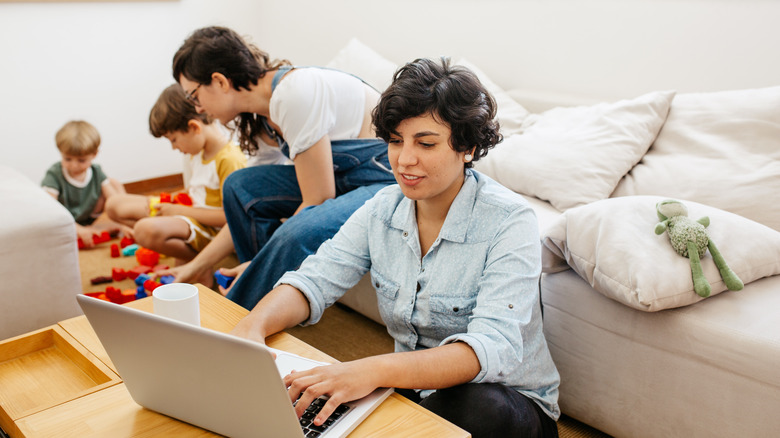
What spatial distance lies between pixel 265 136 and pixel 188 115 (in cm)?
40

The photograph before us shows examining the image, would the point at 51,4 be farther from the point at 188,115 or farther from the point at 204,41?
the point at 204,41

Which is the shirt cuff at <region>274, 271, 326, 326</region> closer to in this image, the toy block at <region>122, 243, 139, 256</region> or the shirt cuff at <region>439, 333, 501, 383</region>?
the shirt cuff at <region>439, 333, 501, 383</region>

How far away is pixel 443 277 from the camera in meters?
1.27

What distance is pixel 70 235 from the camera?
6.27 ft

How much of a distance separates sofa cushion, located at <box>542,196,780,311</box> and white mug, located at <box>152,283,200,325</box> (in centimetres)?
83

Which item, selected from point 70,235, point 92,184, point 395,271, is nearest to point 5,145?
point 92,184

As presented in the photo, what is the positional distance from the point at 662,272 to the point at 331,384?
2.45 ft

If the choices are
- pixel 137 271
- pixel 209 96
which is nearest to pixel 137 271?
pixel 137 271

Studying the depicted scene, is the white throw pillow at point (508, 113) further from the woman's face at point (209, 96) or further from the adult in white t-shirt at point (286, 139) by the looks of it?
the woman's face at point (209, 96)

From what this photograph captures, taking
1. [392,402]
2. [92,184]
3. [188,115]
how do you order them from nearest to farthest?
[392,402], [188,115], [92,184]

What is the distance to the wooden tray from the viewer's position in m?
1.15

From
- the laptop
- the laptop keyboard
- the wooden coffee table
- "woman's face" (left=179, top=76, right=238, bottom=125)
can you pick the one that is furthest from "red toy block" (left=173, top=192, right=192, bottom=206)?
the laptop keyboard

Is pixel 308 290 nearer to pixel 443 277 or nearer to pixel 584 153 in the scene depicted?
pixel 443 277

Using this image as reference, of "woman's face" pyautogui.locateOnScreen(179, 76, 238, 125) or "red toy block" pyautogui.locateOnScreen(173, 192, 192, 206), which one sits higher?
"woman's face" pyautogui.locateOnScreen(179, 76, 238, 125)
